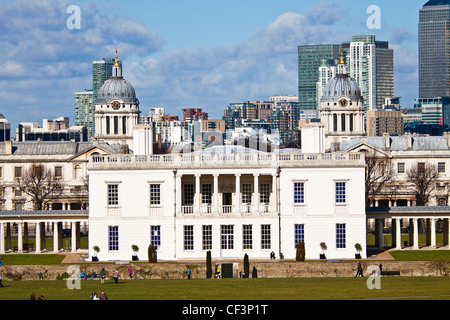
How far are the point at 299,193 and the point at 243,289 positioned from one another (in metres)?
23.1

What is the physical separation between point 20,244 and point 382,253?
28.7 meters

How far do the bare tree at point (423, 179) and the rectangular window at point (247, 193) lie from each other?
3909cm

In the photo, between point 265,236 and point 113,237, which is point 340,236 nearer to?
point 265,236

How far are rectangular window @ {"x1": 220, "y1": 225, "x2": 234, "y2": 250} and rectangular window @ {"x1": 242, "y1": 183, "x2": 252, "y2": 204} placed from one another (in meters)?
2.67

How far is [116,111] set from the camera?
175 m

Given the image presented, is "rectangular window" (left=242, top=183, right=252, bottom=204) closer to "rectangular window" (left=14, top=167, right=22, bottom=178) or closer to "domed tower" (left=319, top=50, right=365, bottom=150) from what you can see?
"rectangular window" (left=14, top=167, right=22, bottom=178)

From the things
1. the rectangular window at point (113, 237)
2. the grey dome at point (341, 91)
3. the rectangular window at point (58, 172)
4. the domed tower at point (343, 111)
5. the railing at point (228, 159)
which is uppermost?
the grey dome at point (341, 91)

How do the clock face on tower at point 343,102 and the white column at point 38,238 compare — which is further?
the clock face on tower at point 343,102

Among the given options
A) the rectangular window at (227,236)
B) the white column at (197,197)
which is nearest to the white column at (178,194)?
the white column at (197,197)

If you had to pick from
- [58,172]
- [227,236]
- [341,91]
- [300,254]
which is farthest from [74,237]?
[341,91]

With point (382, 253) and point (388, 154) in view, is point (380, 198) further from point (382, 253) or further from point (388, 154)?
point (382, 253)

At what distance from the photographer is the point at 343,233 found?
87562 mm

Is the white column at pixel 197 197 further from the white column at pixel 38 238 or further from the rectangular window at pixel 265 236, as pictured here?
the white column at pixel 38 238

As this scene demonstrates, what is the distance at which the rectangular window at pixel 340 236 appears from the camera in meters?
87.4
